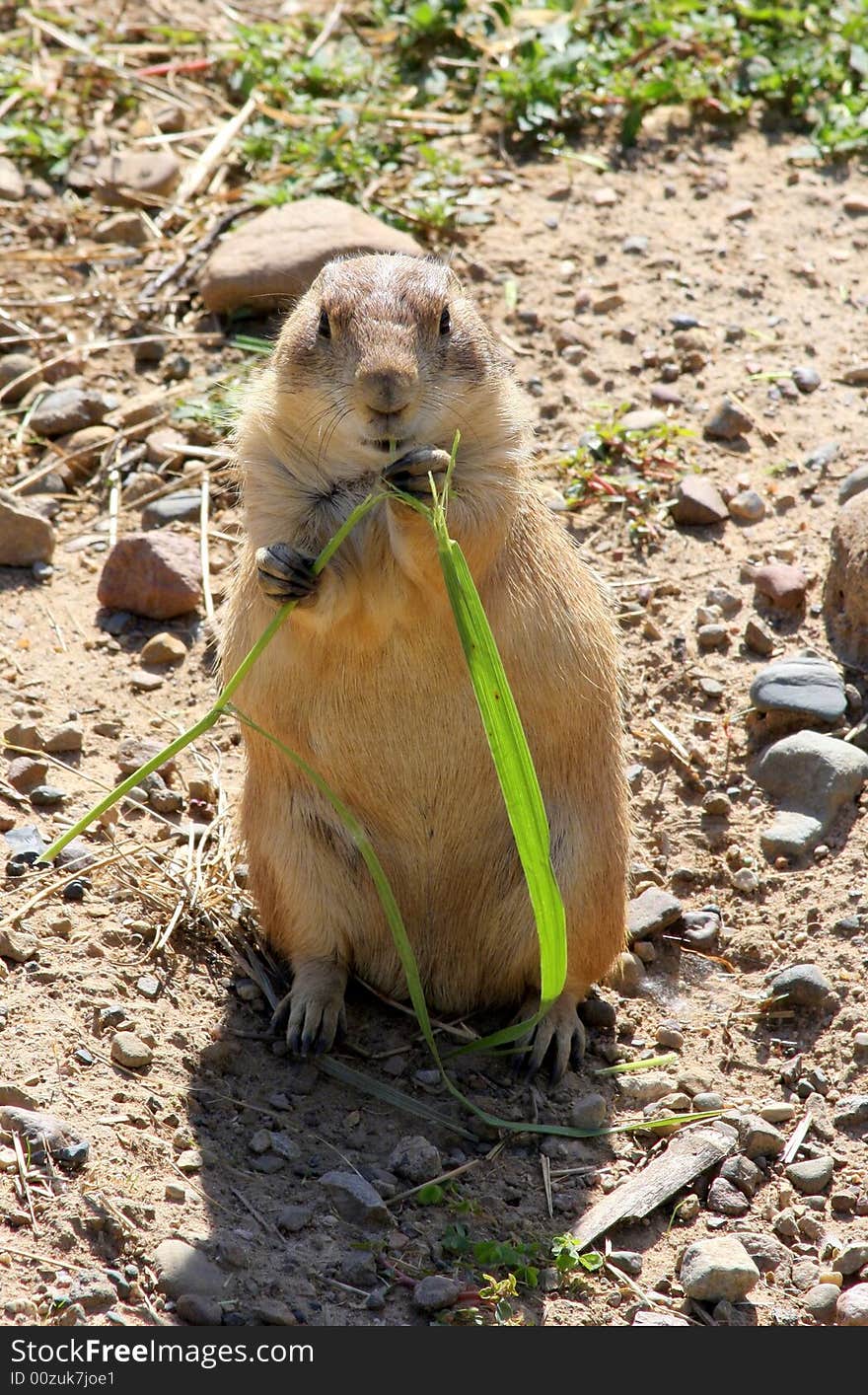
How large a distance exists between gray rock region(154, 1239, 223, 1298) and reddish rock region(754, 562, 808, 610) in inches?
139

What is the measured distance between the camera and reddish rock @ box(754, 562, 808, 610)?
651 centimetres

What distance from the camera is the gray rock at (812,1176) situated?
4.85m

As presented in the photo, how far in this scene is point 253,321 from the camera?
7.98m

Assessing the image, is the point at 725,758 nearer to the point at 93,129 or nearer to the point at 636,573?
the point at 636,573

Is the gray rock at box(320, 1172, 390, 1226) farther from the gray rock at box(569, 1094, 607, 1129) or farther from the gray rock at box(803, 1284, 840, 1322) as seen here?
the gray rock at box(803, 1284, 840, 1322)

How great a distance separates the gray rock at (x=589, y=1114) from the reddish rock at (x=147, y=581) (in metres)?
2.77

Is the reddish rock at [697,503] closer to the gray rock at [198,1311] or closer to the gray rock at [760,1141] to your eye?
→ the gray rock at [760,1141]

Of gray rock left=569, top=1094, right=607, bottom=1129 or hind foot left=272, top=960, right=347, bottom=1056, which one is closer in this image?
gray rock left=569, top=1094, right=607, bottom=1129

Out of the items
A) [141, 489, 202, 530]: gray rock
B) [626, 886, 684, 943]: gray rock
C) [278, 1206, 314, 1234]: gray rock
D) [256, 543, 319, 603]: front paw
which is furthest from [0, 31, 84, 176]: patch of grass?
[278, 1206, 314, 1234]: gray rock

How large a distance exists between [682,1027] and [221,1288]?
203 cm

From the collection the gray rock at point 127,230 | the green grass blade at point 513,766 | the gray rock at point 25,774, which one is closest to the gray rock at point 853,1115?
the green grass blade at point 513,766

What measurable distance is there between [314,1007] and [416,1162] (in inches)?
28.1

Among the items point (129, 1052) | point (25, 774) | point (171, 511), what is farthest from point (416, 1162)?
point (171, 511)

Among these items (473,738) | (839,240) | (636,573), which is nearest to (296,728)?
(473,738)
